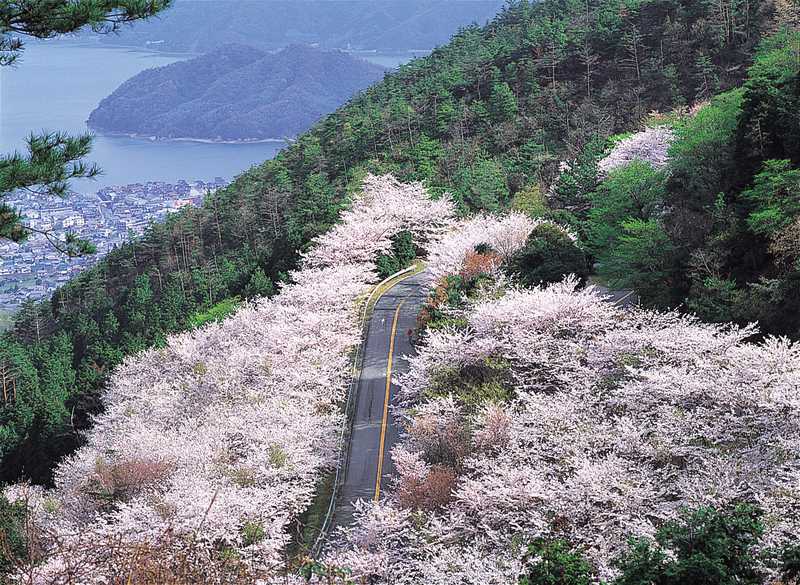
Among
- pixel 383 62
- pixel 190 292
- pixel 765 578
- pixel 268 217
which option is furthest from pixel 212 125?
pixel 765 578

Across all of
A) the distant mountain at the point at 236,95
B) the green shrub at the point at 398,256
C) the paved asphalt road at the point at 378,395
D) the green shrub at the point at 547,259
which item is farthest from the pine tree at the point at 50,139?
the distant mountain at the point at 236,95

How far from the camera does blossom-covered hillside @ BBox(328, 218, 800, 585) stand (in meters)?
14.7

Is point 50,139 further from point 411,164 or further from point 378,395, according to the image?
point 411,164

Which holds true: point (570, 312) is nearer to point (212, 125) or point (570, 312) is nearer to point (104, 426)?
point (104, 426)

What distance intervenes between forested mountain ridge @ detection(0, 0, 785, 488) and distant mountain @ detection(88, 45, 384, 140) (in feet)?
244

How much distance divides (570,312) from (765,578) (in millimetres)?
11563

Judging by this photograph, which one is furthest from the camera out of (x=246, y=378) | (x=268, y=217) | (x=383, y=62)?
(x=383, y=62)

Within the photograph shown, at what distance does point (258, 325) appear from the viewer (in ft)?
107

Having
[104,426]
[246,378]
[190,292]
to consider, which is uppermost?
[246,378]

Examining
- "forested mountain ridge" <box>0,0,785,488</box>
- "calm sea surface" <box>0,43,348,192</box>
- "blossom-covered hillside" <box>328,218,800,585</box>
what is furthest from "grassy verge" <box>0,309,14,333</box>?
"blossom-covered hillside" <box>328,218,800,585</box>

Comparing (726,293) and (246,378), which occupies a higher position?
(726,293)

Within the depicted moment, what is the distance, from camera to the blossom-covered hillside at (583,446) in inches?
577

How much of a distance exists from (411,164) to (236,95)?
111751mm

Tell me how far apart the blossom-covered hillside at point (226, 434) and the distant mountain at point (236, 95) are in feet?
388
